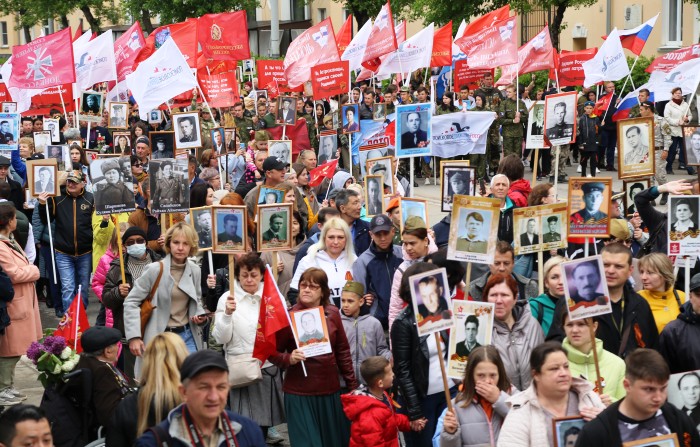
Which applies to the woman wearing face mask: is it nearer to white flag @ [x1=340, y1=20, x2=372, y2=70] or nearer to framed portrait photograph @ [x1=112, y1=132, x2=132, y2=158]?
framed portrait photograph @ [x1=112, y1=132, x2=132, y2=158]

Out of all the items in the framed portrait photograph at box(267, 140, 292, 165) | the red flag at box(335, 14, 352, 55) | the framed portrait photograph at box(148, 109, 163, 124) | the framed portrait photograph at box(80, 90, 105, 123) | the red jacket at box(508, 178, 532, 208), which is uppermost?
the red flag at box(335, 14, 352, 55)

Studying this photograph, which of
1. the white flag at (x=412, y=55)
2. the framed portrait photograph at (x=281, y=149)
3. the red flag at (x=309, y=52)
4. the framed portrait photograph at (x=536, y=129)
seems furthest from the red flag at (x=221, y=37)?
the framed portrait photograph at (x=536, y=129)

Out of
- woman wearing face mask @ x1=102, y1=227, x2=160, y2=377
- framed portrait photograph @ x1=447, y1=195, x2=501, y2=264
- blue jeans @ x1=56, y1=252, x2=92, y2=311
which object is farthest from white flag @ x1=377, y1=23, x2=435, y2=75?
framed portrait photograph @ x1=447, y1=195, x2=501, y2=264

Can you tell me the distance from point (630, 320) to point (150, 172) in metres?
4.83

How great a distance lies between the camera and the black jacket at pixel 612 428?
500 centimetres

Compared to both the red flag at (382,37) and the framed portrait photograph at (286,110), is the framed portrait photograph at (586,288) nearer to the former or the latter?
the framed portrait photograph at (286,110)

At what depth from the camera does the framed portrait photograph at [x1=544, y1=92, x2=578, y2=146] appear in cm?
1186

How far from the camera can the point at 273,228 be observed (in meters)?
9.20

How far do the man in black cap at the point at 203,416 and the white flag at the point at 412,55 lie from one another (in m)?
15.0

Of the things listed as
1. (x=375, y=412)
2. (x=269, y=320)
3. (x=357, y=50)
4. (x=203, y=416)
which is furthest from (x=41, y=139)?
(x=203, y=416)

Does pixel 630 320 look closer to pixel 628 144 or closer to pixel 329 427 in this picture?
pixel 329 427

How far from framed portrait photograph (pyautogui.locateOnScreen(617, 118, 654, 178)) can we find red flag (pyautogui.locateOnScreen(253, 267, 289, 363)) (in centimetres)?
375

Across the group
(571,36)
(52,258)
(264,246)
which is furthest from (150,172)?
(571,36)

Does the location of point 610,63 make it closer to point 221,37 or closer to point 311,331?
point 221,37
